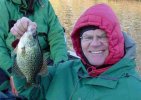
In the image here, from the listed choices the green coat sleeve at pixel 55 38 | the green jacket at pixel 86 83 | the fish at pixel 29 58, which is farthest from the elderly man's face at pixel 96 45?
the green coat sleeve at pixel 55 38

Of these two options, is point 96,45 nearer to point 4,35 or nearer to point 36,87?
point 36,87

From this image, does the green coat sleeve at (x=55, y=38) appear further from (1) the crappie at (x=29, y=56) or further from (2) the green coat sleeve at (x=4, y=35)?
(1) the crappie at (x=29, y=56)

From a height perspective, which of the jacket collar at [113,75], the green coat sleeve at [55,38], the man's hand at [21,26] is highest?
the man's hand at [21,26]

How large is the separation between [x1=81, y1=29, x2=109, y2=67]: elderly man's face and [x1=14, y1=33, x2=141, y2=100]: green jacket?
0.40ft

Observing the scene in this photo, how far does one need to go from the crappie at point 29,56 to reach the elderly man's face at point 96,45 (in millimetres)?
403

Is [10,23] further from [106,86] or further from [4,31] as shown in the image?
[106,86]

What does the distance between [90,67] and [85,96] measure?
0.27 meters

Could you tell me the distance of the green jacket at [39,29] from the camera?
5375 millimetres

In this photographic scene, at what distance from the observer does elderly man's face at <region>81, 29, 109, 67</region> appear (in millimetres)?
3654

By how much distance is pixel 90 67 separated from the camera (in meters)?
3.74

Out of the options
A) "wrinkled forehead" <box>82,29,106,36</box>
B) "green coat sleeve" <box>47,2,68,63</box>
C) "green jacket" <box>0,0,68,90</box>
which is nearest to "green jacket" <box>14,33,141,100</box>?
"wrinkled forehead" <box>82,29,106,36</box>

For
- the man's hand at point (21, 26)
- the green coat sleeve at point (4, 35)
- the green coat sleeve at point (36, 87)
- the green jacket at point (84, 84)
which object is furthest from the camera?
the green coat sleeve at point (4, 35)

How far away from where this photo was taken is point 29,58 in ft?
11.6

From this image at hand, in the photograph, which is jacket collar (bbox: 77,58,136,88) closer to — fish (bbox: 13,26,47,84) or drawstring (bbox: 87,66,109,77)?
drawstring (bbox: 87,66,109,77)
